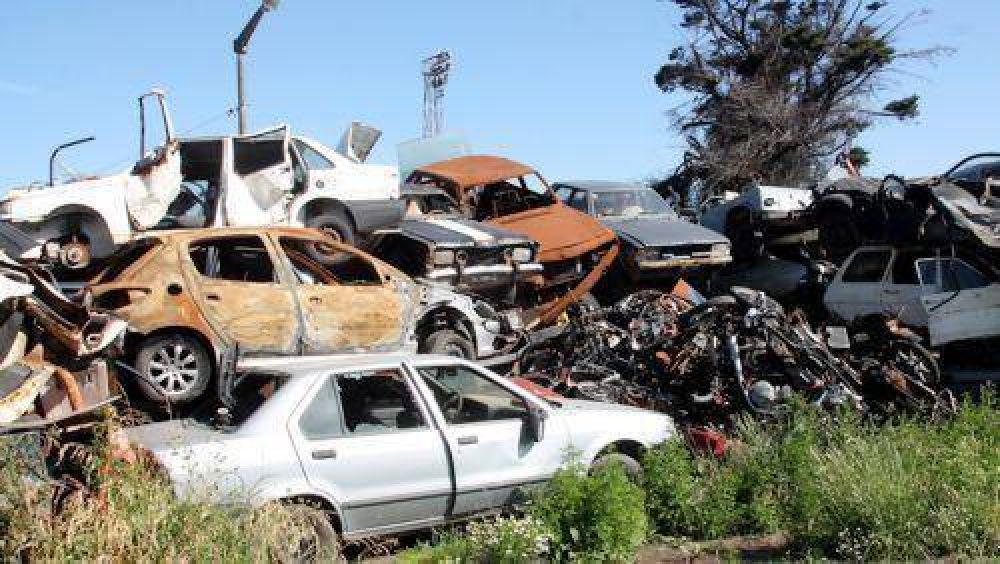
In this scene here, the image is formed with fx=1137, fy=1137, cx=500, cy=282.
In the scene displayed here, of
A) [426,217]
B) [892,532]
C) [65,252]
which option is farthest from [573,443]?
[426,217]

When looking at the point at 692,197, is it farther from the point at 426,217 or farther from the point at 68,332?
the point at 68,332

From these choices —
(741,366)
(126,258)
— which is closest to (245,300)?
(126,258)

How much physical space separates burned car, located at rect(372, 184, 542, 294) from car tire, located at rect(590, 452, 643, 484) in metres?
5.78

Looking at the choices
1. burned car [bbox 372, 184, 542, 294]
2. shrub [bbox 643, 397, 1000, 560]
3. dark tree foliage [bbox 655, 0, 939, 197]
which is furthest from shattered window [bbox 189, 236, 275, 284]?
dark tree foliage [bbox 655, 0, 939, 197]

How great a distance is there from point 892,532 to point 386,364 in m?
3.41

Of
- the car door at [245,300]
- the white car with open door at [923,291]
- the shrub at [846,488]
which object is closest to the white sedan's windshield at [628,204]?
the white car with open door at [923,291]

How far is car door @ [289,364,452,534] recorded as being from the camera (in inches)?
285

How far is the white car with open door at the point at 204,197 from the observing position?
1205 cm

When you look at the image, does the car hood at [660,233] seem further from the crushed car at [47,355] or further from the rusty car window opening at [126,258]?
the crushed car at [47,355]

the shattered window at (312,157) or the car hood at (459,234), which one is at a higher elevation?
the shattered window at (312,157)

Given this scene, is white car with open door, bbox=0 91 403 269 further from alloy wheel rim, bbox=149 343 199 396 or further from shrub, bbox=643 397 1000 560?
shrub, bbox=643 397 1000 560

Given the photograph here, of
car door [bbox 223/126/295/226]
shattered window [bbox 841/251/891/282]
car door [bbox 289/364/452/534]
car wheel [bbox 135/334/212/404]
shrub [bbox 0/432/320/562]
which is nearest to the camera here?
shrub [bbox 0/432/320/562]

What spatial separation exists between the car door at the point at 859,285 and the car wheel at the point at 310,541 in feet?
30.9

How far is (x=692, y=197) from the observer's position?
2622 centimetres
